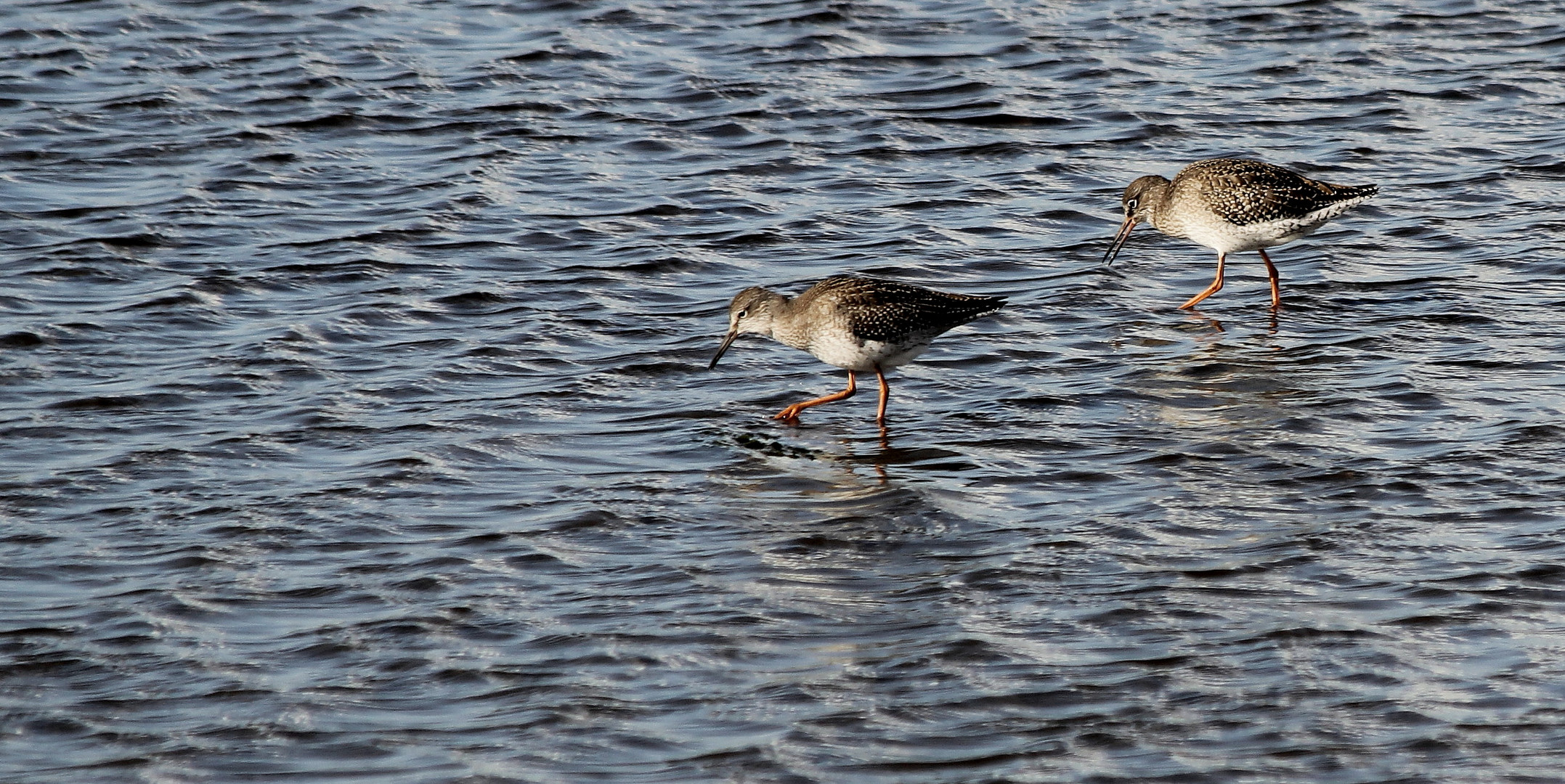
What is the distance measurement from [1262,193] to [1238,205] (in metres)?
0.19

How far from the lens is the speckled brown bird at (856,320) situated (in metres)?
11.0

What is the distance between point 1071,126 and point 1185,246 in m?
2.56

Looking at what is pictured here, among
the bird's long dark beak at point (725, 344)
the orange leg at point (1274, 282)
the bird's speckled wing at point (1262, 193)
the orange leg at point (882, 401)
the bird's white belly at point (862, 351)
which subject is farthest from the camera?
the orange leg at point (1274, 282)

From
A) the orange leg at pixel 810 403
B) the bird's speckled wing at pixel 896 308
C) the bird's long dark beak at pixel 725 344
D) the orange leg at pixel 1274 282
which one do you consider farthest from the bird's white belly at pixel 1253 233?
the bird's long dark beak at pixel 725 344

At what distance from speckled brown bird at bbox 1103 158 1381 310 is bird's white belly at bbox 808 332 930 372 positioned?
2.92m

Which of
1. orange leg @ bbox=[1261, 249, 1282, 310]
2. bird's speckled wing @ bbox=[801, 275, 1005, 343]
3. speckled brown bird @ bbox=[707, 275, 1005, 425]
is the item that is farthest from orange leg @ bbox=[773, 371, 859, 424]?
orange leg @ bbox=[1261, 249, 1282, 310]

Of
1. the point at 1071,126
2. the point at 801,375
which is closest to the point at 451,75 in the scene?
the point at 1071,126

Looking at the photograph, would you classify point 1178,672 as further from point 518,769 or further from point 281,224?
point 281,224

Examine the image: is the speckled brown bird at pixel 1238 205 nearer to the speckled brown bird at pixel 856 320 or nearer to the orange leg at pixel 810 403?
the speckled brown bird at pixel 856 320

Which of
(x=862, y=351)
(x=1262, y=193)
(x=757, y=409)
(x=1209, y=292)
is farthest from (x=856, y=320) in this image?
(x=1262, y=193)

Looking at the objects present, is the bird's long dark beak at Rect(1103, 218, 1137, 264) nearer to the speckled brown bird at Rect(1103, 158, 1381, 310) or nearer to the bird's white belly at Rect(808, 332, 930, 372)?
the speckled brown bird at Rect(1103, 158, 1381, 310)

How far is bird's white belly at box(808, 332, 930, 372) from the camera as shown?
35.9 ft

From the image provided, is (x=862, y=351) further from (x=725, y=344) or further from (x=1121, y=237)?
(x=1121, y=237)

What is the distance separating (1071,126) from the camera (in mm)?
17156
